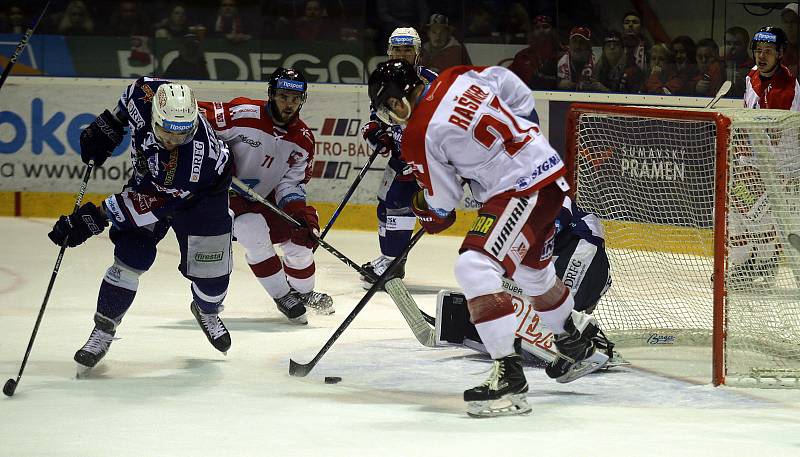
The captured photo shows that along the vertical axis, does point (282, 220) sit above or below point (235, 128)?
below

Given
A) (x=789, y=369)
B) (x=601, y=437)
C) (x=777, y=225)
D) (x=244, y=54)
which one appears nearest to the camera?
(x=601, y=437)

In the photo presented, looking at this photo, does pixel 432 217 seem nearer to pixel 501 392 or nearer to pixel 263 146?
pixel 501 392

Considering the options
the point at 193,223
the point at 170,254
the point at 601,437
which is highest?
the point at 193,223

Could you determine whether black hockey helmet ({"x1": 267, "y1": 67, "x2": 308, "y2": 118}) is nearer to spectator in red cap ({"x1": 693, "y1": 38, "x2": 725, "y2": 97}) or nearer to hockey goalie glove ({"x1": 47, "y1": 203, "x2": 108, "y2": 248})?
hockey goalie glove ({"x1": 47, "y1": 203, "x2": 108, "y2": 248})

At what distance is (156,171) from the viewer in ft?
13.2

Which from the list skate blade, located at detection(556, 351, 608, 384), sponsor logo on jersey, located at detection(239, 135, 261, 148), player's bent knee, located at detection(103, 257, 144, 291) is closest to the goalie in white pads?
skate blade, located at detection(556, 351, 608, 384)

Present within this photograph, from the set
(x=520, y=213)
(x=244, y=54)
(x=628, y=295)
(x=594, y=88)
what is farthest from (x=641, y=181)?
(x=244, y=54)

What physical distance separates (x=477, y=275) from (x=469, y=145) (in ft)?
1.18

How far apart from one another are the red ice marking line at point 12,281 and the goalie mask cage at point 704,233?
2.59 m

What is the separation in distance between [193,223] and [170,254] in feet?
8.94

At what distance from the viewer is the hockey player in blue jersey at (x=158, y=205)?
4.01 metres

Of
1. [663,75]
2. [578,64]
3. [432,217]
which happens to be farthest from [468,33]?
[432,217]

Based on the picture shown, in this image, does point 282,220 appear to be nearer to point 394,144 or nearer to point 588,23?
point 394,144

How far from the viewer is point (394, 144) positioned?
5969 mm
